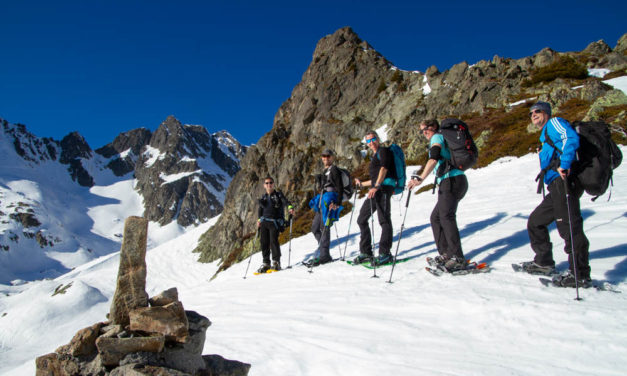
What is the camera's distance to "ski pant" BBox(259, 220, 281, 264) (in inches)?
382

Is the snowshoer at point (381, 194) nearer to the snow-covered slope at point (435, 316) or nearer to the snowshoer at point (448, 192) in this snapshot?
the snow-covered slope at point (435, 316)

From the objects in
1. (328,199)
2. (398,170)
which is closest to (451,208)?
(398,170)

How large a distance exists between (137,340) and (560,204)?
534 cm

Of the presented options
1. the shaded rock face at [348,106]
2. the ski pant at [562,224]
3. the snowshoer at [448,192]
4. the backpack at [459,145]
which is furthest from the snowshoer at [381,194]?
the shaded rock face at [348,106]

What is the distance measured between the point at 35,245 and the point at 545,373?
8887 inches

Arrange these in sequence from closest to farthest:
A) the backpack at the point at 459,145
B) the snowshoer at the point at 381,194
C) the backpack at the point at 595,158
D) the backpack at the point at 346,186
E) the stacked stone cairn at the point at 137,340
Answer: the stacked stone cairn at the point at 137,340 < the backpack at the point at 595,158 < the backpack at the point at 459,145 < the snowshoer at the point at 381,194 < the backpack at the point at 346,186

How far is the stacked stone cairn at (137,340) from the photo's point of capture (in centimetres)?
274

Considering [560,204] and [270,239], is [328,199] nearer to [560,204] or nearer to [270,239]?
[270,239]

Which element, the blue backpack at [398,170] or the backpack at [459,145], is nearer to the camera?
the backpack at [459,145]

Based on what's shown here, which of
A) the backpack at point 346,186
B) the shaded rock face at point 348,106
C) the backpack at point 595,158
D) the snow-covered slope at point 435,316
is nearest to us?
the snow-covered slope at point 435,316

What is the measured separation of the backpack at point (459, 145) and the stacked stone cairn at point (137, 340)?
15.0 ft

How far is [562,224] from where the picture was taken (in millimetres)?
4773

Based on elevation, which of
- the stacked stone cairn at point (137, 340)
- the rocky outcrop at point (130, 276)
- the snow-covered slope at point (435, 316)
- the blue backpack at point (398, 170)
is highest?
the blue backpack at point (398, 170)

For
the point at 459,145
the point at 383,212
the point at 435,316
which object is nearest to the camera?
the point at 435,316
